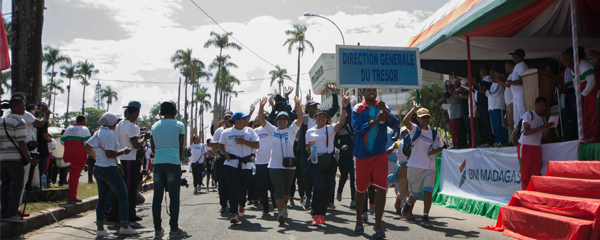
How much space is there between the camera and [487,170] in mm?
8883

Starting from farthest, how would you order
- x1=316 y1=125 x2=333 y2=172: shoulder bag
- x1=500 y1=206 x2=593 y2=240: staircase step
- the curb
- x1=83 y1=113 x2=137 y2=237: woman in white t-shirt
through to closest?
x1=316 y1=125 x2=333 y2=172: shoulder bag, x1=83 y1=113 x2=137 y2=237: woman in white t-shirt, the curb, x1=500 y1=206 x2=593 y2=240: staircase step

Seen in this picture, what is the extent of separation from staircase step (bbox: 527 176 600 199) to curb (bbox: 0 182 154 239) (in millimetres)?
7239

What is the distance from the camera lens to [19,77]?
8461mm

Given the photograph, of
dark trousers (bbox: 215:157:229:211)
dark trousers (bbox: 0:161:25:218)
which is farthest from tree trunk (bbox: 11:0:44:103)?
dark trousers (bbox: 215:157:229:211)

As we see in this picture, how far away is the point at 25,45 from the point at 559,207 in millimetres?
9209

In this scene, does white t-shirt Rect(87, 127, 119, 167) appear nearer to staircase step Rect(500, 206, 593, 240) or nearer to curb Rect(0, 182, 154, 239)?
curb Rect(0, 182, 154, 239)

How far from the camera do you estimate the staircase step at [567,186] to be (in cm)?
541

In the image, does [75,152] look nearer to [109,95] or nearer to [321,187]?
[321,187]

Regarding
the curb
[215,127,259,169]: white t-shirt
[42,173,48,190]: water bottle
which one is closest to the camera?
the curb

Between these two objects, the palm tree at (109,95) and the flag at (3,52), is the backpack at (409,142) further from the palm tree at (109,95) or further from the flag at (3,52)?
the palm tree at (109,95)

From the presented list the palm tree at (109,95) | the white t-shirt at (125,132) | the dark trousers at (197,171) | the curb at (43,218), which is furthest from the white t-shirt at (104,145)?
the palm tree at (109,95)

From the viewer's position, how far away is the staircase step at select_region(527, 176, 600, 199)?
213 inches

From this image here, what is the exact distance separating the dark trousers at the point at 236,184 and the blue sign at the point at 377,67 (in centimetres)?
229

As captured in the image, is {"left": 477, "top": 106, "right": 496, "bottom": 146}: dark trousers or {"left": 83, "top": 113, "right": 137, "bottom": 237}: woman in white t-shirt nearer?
{"left": 83, "top": 113, "right": 137, "bottom": 237}: woman in white t-shirt
